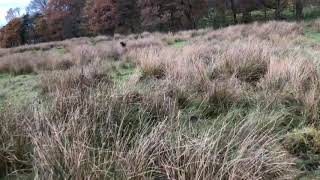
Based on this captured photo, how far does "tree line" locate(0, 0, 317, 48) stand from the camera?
124ft

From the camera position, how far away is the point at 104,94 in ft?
13.3

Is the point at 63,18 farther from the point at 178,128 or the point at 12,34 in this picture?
→ the point at 178,128

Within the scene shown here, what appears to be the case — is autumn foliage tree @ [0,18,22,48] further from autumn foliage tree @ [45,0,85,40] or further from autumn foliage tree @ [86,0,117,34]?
autumn foliage tree @ [86,0,117,34]

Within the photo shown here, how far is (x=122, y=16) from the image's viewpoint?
40.8m

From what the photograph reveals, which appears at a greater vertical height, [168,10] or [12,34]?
[168,10]

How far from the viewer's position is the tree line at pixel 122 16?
37.8 meters

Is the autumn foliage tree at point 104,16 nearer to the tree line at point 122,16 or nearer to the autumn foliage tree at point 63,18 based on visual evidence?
the tree line at point 122,16

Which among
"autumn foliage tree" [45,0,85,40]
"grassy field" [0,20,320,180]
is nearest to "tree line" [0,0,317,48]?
"autumn foliage tree" [45,0,85,40]

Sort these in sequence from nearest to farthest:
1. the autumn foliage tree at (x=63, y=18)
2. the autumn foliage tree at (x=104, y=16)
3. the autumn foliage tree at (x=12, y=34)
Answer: the autumn foliage tree at (x=104, y=16), the autumn foliage tree at (x=63, y=18), the autumn foliage tree at (x=12, y=34)

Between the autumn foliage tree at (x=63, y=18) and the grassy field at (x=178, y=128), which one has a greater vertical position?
the autumn foliage tree at (x=63, y=18)

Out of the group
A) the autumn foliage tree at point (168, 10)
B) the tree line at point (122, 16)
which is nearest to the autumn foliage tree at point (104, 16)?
the tree line at point (122, 16)

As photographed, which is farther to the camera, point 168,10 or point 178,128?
point 168,10

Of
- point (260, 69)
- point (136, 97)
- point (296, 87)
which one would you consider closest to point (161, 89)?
point (136, 97)

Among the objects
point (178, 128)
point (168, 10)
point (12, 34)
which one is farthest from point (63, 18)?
point (178, 128)
